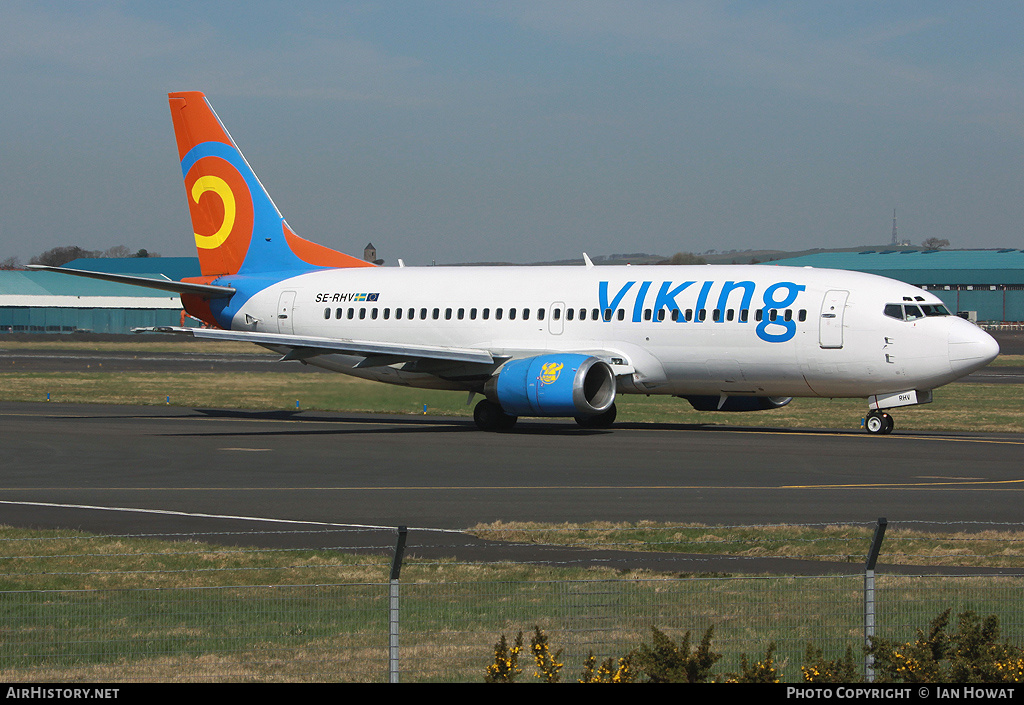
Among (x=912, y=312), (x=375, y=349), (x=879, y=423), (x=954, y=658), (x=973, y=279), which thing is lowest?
(x=954, y=658)

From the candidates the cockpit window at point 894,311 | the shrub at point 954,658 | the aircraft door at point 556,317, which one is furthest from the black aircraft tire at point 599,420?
the shrub at point 954,658

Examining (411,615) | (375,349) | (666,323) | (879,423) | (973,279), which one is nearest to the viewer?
(411,615)

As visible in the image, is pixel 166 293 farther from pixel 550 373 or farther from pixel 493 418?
pixel 550 373

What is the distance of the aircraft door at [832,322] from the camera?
3306 cm

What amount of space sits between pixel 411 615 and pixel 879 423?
24034 millimetres

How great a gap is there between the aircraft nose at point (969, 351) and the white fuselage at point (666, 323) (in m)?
0.04

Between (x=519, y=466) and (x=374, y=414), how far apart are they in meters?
17.9

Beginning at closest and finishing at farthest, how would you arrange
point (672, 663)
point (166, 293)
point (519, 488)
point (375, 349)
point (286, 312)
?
point (672, 663) → point (519, 488) → point (375, 349) → point (286, 312) → point (166, 293)

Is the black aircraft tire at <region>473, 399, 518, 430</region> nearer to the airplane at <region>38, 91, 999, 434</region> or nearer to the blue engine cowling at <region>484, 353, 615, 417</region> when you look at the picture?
the airplane at <region>38, 91, 999, 434</region>

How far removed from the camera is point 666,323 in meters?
35.1

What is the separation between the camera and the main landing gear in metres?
34.1

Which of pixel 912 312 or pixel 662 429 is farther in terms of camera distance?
pixel 662 429

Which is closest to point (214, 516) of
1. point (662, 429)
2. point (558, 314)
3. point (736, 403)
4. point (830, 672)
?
point (830, 672)

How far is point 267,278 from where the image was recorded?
42625 millimetres
